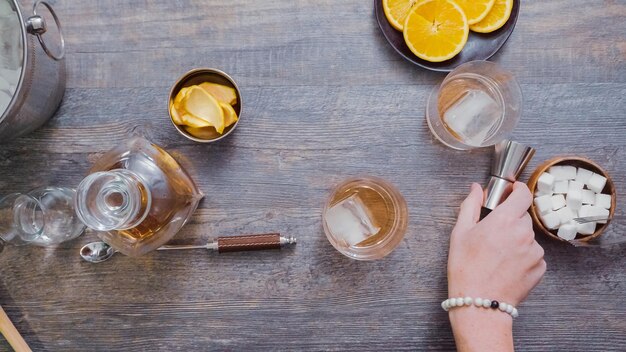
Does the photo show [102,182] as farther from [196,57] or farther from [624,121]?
[624,121]

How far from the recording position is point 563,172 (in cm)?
115

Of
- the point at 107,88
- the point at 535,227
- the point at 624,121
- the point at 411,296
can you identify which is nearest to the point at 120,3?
the point at 107,88

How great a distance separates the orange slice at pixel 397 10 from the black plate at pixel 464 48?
0.02 m

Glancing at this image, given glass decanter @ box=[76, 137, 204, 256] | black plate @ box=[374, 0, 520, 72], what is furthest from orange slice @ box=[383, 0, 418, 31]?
glass decanter @ box=[76, 137, 204, 256]

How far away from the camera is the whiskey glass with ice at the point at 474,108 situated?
115 centimetres

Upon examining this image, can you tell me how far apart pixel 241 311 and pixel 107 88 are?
566 mm

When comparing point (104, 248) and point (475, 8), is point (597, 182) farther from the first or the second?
point (104, 248)

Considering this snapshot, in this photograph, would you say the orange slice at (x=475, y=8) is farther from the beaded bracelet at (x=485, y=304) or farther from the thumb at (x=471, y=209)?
the beaded bracelet at (x=485, y=304)

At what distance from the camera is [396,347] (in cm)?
120

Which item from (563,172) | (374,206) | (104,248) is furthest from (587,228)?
(104,248)

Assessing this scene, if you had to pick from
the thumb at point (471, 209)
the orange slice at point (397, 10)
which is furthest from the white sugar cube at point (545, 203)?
the orange slice at point (397, 10)

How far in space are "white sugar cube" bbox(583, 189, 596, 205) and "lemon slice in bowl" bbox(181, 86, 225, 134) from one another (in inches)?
30.1

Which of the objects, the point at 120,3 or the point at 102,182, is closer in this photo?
the point at 102,182

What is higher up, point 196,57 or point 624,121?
point 196,57
